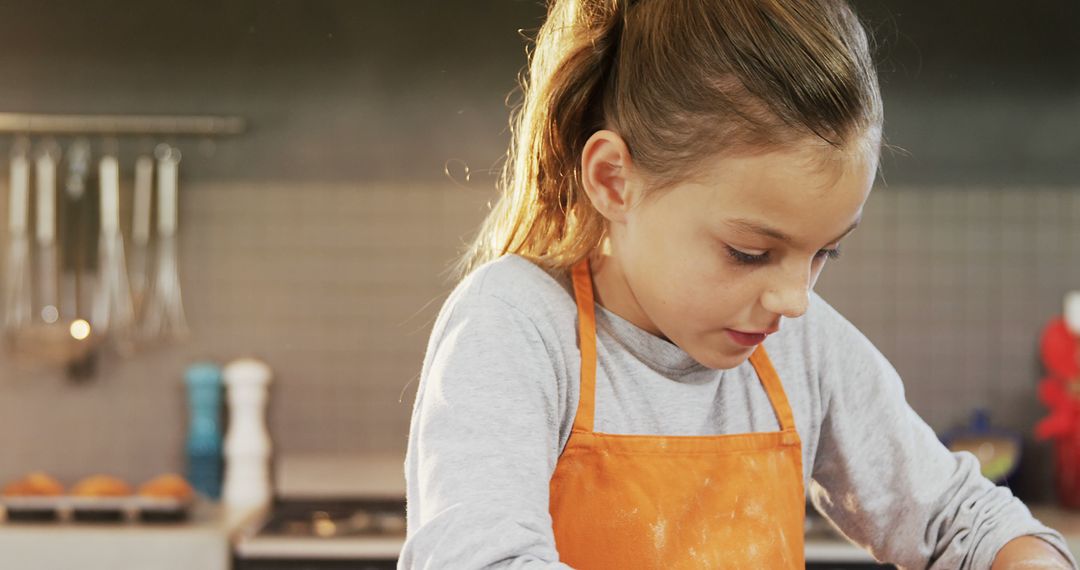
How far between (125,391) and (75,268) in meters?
0.28

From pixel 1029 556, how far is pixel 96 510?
1.71 meters

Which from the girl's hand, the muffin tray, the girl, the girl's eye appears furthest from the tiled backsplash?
the girl's eye

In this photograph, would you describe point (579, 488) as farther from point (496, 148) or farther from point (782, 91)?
point (496, 148)

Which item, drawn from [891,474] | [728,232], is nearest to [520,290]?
[728,232]

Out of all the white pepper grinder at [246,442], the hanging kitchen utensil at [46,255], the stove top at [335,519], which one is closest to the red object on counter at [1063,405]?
the stove top at [335,519]

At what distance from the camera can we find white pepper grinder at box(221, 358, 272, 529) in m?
2.43

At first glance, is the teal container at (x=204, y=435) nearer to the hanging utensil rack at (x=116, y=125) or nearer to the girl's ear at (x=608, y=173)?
the hanging utensil rack at (x=116, y=125)

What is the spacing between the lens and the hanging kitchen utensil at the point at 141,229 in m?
2.51

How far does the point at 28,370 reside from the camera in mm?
2523

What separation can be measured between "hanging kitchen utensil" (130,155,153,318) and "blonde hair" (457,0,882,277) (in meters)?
1.73

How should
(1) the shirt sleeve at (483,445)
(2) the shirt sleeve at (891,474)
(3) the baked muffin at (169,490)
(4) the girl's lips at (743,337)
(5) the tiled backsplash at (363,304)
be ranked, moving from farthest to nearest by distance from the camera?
(5) the tiled backsplash at (363,304), (3) the baked muffin at (169,490), (2) the shirt sleeve at (891,474), (4) the girl's lips at (743,337), (1) the shirt sleeve at (483,445)

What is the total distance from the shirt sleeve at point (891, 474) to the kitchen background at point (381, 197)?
159 cm

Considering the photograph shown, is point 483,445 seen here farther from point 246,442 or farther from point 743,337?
point 246,442

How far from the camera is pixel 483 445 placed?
751 millimetres
